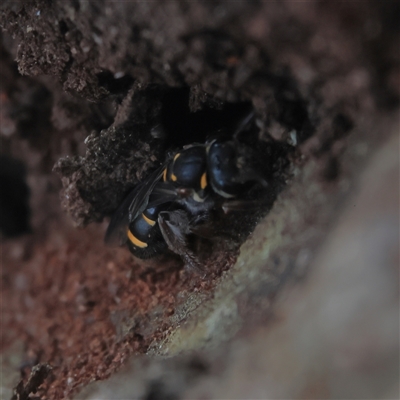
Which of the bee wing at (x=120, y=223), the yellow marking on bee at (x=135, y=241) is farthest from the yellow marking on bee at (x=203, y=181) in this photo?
the yellow marking on bee at (x=135, y=241)

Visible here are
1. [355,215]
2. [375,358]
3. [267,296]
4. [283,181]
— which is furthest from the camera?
[283,181]

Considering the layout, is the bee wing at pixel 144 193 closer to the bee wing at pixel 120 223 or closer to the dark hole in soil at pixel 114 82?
the bee wing at pixel 120 223

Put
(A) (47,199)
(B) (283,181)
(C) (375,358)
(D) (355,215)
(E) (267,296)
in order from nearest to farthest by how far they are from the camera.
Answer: (C) (375,358)
(D) (355,215)
(E) (267,296)
(B) (283,181)
(A) (47,199)

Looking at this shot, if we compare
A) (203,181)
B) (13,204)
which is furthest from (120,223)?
(13,204)

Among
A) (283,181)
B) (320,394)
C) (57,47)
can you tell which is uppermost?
(57,47)

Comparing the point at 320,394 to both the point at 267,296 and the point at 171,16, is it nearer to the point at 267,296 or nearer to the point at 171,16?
the point at 267,296

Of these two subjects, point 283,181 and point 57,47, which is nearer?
point 283,181

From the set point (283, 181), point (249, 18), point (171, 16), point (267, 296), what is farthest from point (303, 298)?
point (171, 16)

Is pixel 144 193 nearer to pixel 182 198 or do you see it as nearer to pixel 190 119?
pixel 182 198
